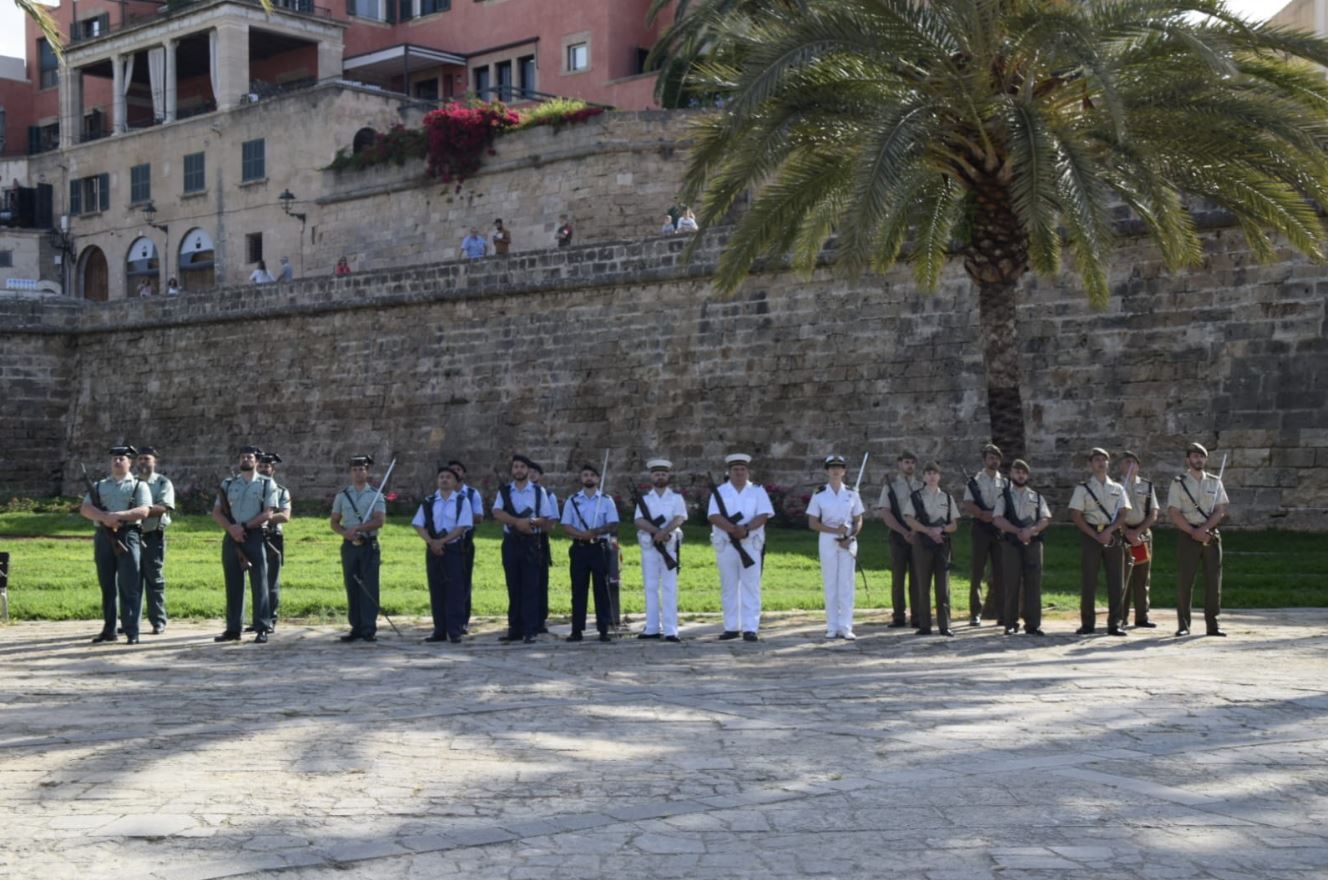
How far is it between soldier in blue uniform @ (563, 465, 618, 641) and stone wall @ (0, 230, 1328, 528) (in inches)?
354

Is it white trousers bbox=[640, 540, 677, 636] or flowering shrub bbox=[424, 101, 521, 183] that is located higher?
flowering shrub bbox=[424, 101, 521, 183]

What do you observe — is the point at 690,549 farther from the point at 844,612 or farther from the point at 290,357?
the point at 290,357

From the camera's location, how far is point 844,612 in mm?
14141

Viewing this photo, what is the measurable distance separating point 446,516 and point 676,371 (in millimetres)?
11984

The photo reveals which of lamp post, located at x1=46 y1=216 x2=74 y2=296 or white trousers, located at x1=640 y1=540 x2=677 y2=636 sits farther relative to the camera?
→ lamp post, located at x1=46 y1=216 x2=74 y2=296

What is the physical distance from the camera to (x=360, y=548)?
1433 cm

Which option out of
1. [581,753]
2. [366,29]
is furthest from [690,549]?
[366,29]

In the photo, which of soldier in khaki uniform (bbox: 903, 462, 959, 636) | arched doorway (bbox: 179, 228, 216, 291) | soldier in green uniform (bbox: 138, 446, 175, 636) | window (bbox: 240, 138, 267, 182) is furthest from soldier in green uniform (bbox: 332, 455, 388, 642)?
arched doorway (bbox: 179, 228, 216, 291)

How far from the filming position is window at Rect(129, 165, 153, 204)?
45656 millimetres

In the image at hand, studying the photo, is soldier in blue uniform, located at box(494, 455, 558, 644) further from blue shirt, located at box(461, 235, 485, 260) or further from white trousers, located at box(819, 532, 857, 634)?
blue shirt, located at box(461, 235, 485, 260)

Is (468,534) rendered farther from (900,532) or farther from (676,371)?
(676,371)

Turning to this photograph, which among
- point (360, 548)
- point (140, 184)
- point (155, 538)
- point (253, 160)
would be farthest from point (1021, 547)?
point (140, 184)

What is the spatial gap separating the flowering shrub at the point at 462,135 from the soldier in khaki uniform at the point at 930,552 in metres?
22.2

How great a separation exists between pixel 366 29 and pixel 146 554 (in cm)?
3551
